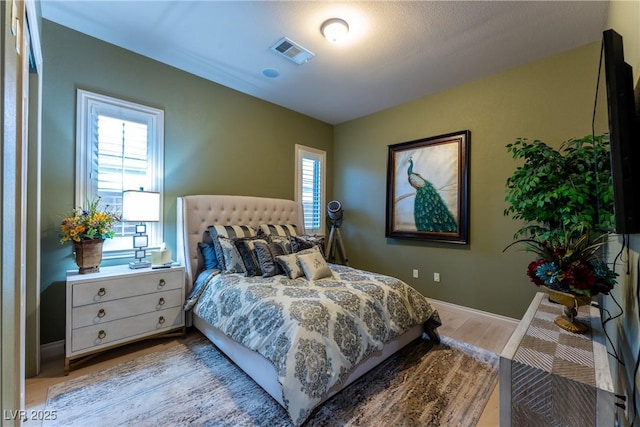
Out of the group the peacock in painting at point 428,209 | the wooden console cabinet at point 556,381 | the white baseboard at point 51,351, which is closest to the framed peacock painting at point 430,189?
the peacock in painting at point 428,209

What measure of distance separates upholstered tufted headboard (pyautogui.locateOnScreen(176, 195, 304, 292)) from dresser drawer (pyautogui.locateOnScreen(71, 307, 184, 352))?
1.14 ft

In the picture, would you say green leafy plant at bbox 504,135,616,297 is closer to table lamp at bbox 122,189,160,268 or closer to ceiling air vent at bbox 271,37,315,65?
ceiling air vent at bbox 271,37,315,65

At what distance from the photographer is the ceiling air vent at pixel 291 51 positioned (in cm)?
256

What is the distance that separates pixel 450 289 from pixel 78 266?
13.2 ft

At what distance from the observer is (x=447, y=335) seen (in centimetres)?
276

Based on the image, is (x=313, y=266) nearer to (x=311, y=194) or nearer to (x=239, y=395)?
(x=239, y=395)

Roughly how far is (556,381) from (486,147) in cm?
275

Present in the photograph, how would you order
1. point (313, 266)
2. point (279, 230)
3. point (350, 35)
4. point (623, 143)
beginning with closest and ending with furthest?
point (623, 143) < point (350, 35) < point (313, 266) < point (279, 230)

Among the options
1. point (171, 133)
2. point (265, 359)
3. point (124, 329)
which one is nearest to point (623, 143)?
point (265, 359)

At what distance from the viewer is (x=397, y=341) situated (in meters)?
2.33

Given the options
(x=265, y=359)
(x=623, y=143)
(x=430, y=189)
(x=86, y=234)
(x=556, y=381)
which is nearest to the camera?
(x=623, y=143)

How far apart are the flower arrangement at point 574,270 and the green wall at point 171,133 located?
3.27 meters

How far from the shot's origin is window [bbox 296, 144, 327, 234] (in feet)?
14.4

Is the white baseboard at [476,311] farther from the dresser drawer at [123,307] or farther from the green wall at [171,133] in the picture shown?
the dresser drawer at [123,307]
